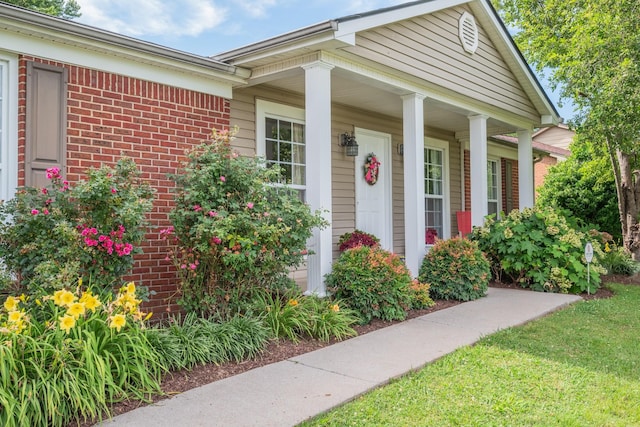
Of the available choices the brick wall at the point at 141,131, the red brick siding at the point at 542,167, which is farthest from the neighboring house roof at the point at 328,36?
the red brick siding at the point at 542,167

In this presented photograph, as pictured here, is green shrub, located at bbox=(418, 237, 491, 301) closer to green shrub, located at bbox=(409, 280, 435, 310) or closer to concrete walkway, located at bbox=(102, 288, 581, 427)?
green shrub, located at bbox=(409, 280, 435, 310)

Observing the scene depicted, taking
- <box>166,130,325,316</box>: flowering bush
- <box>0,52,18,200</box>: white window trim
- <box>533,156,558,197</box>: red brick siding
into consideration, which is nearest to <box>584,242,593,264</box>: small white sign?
<box>166,130,325,316</box>: flowering bush

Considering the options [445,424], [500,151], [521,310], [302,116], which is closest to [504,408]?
[445,424]

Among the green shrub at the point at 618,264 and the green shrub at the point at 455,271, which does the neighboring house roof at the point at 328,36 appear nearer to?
the green shrub at the point at 455,271

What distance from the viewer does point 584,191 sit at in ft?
45.1

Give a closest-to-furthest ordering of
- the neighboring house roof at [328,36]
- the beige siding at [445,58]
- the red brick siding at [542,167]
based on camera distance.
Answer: the neighboring house roof at [328,36], the beige siding at [445,58], the red brick siding at [542,167]

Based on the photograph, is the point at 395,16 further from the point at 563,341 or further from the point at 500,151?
the point at 500,151

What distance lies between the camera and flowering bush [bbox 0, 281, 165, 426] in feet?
8.69

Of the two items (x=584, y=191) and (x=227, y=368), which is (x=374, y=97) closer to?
(x=227, y=368)

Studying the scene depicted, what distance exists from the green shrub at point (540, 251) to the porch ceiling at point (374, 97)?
2016mm

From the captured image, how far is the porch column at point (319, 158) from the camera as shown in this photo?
538 centimetres

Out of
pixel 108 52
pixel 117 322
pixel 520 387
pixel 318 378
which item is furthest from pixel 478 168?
pixel 117 322

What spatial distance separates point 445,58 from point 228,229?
15.4 ft

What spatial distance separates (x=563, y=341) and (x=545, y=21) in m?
9.99
